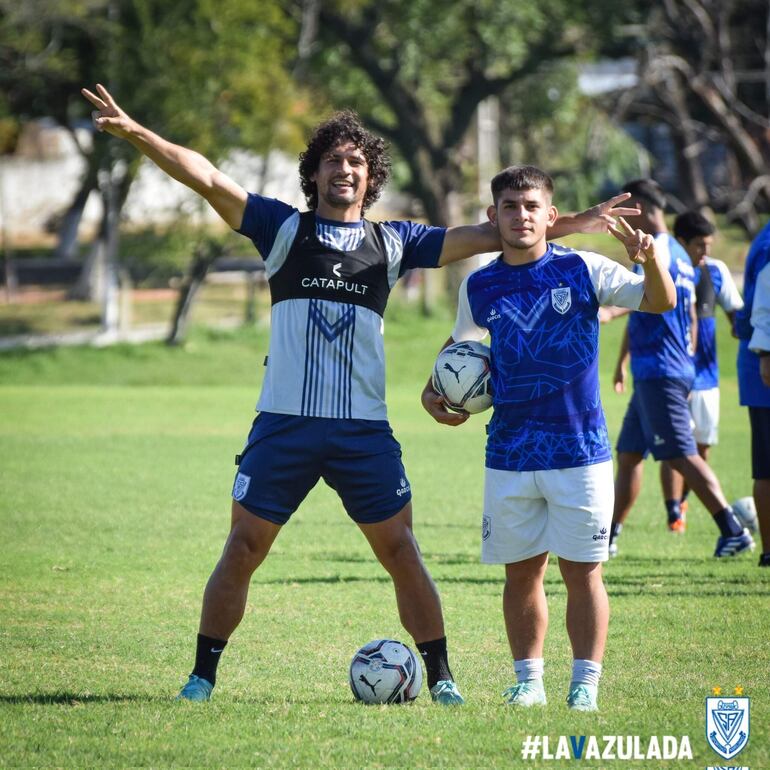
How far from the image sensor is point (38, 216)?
2285 inches

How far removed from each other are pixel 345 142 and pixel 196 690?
8.28 feet

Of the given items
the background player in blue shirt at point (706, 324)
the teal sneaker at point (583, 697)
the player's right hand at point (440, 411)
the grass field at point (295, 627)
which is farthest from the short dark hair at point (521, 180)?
the background player in blue shirt at point (706, 324)

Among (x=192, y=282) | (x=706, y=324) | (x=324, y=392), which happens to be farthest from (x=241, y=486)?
(x=192, y=282)

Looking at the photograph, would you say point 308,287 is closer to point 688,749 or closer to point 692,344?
point 688,749

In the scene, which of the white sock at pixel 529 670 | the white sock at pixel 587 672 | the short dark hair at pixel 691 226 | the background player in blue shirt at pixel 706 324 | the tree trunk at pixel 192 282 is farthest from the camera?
the tree trunk at pixel 192 282

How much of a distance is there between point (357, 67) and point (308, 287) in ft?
99.4

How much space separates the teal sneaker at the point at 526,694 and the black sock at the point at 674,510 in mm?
5378

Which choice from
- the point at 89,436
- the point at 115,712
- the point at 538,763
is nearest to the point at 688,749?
the point at 538,763

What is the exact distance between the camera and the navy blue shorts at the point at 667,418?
957cm

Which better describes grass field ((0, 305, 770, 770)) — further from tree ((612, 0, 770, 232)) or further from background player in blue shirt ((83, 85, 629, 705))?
tree ((612, 0, 770, 232))

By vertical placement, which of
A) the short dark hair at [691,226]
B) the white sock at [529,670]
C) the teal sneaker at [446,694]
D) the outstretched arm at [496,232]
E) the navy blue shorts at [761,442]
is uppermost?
the short dark hair at [691,226]

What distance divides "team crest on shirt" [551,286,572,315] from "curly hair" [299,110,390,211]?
109cm

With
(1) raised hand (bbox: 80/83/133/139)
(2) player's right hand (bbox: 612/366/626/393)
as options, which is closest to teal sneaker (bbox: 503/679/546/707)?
(1) raised hand (bbox: 80/83/133/139)

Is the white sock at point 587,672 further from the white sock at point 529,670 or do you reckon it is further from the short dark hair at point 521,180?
the short dark hair at point 521,180
